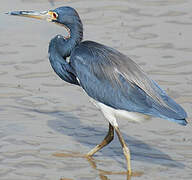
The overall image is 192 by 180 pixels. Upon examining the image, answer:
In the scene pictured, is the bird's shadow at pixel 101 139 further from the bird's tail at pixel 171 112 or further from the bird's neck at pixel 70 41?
the bird's neck at pixel 70 41

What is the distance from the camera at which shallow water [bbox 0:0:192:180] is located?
308 inches

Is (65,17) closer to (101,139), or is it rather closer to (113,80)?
(113,80)

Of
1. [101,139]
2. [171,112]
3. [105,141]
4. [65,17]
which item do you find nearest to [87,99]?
[101,139]

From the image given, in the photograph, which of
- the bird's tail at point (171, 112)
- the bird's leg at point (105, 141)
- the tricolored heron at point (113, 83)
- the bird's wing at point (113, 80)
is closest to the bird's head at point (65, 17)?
the tricolored heron at point (113, 83)

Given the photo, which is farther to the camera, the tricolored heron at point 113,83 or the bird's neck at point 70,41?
the bird's neck at point 70,41

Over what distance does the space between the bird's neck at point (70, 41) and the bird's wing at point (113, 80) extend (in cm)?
14

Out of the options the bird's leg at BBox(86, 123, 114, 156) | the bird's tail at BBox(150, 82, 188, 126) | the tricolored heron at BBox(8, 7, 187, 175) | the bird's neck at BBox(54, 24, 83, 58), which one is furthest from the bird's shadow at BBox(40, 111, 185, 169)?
the bird's neck at BBox(54, 24, 83, 58)

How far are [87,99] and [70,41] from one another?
1736 mm

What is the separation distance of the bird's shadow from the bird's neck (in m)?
1.14

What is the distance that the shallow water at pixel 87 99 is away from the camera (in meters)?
7.83

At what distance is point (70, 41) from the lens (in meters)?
7.92

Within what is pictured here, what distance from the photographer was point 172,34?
11.6 meters

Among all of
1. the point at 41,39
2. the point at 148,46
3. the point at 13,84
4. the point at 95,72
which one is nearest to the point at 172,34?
the point at 148,46

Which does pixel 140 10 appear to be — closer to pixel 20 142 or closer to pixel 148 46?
pixel 148 46
